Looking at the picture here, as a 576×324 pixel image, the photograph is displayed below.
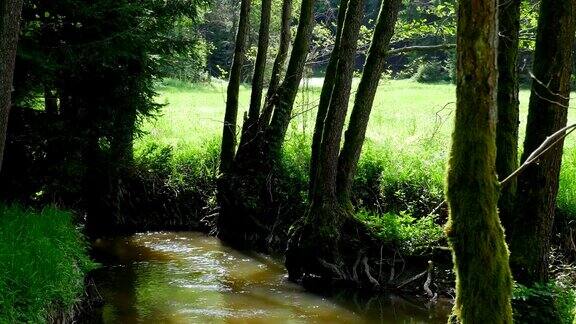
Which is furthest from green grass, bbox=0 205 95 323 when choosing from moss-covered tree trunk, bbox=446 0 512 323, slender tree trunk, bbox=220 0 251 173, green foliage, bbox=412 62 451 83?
green foliage, bbox=412 62 451 83

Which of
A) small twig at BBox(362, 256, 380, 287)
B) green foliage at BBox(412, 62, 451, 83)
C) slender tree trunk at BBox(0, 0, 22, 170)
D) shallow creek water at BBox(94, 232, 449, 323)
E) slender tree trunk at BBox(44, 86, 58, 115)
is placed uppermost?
green foliage at BBox(412, 62, 451, 83)

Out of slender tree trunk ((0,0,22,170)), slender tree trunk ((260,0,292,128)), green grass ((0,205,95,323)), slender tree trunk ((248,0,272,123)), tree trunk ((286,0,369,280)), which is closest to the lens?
green grass ((0,205,95,323))

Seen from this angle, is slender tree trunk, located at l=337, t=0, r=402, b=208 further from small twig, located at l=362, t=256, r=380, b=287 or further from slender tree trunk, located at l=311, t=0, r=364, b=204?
small twig, located at l=362, t=256, r=380, b=287

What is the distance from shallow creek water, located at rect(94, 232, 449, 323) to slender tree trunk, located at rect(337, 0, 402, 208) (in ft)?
6.17

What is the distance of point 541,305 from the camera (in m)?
6.22

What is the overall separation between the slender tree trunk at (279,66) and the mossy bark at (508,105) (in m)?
5.97

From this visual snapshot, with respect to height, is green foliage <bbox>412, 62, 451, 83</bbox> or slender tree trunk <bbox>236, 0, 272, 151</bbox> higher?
green foliage <bbox>412, 62, 451, 83</bbox>

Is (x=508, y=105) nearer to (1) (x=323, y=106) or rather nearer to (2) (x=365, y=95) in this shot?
(2) (x=365, y=95)

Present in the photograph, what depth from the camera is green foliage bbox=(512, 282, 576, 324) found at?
20.3ft

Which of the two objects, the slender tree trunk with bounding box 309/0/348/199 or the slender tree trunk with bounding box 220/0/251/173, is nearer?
the slender tree trunk with bounding box 309/0/348/199

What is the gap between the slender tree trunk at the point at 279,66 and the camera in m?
13.5

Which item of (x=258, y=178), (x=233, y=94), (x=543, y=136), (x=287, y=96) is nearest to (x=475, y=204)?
(x=543, y=136)

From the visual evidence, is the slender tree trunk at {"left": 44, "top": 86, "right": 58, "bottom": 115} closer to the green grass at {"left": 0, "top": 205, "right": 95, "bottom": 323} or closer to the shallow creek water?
the green grass at {"left": 0, "top": 205, "right": 95, "bottom": 323}

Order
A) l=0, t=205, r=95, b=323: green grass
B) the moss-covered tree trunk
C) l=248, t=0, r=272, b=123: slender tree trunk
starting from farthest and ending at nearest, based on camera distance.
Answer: l=248, t=0, r=272, b=123: slender tree trunk → l=0, t=205, r=95, b=323: green grass → the moss-covered tree trunk
